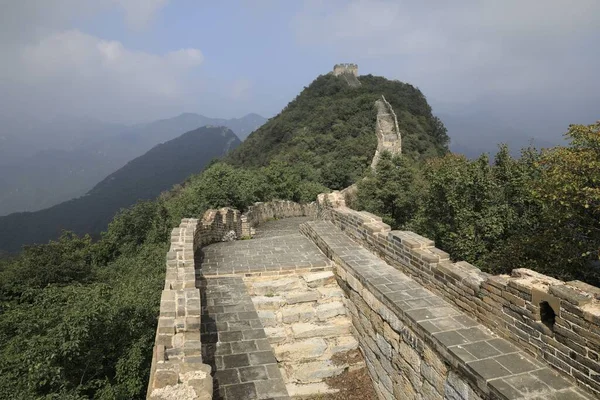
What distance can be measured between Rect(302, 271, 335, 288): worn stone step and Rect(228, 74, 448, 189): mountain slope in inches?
1092

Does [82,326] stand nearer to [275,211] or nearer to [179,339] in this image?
[179,339]

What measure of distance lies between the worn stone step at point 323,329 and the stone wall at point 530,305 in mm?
1420

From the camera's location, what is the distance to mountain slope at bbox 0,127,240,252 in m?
73.0

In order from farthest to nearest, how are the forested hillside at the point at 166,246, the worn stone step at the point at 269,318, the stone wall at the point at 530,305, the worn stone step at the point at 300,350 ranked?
the forested hillside at the point at 166,246 < the worn stone step at the point at 269,318 < the worn stone step at the point at 300,350 < the stone wall at the point at 530,305

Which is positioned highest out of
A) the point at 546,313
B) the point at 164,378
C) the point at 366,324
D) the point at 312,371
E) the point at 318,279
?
the point at 546,313

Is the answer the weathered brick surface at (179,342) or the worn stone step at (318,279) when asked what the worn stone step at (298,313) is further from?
the weathered brick surface at (179,342)

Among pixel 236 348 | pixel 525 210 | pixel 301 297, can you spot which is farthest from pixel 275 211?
pixel 236 348

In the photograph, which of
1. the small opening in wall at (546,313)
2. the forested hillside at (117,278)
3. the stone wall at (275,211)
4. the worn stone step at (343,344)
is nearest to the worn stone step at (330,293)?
the worn stone step at (343,344)

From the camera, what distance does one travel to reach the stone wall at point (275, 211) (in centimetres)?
1816

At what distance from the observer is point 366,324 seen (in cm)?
611

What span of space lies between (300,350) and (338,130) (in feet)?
141

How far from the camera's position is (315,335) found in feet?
21.1

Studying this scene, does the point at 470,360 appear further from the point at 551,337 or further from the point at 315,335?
the point at 315,335

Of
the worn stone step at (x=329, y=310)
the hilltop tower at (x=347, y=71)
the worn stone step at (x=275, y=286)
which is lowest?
the worn stone step at (x=329, y=310)
